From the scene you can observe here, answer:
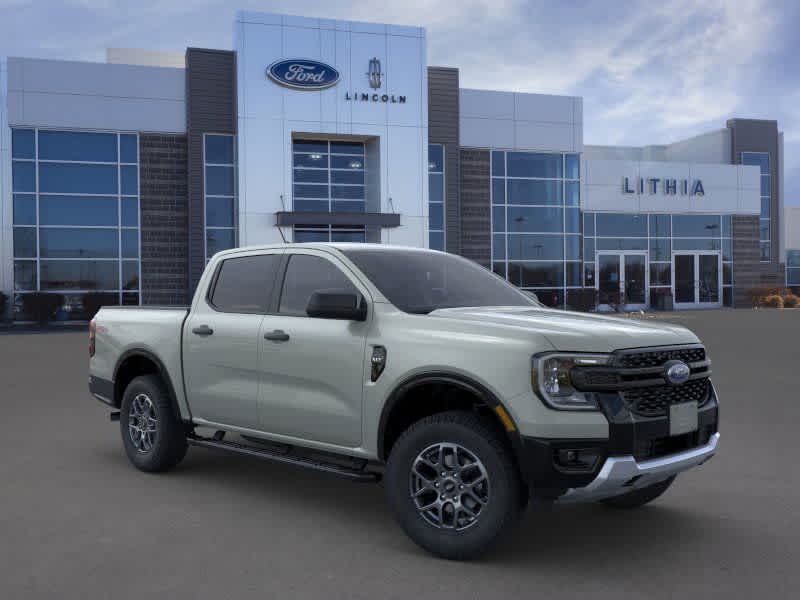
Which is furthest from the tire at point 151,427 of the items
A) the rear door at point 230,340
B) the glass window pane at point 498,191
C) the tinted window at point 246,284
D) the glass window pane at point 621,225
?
the glass window pane at point 621,225

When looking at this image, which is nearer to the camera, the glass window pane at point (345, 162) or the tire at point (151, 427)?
the tire at point (151, 427)

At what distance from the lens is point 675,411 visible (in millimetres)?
4793

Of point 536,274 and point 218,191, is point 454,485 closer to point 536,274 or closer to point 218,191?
point 218,191

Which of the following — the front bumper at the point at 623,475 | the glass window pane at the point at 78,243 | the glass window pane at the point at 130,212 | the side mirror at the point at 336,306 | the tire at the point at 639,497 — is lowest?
the tire at the point at 639,497

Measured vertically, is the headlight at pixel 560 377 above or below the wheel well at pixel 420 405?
above

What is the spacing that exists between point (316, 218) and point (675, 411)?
27.2 m

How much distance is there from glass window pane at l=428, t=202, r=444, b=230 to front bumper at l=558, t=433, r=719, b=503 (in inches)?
1198

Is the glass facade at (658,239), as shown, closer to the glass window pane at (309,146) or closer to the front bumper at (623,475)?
Answer: the glass window pane at (309,146)

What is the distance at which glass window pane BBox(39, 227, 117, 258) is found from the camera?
Answer: 1198 inches

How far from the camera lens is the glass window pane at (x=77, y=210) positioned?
99.9 ft

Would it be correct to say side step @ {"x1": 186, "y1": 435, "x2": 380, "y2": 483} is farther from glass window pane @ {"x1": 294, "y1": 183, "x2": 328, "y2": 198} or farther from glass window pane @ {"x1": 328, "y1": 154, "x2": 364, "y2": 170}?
glass window pane @ {"x1": 328, "y1": 154, "x2": 364, "y2": 170}

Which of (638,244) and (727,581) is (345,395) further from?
(638,244)

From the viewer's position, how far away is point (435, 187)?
1382 inches

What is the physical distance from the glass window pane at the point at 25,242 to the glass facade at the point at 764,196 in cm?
3763
